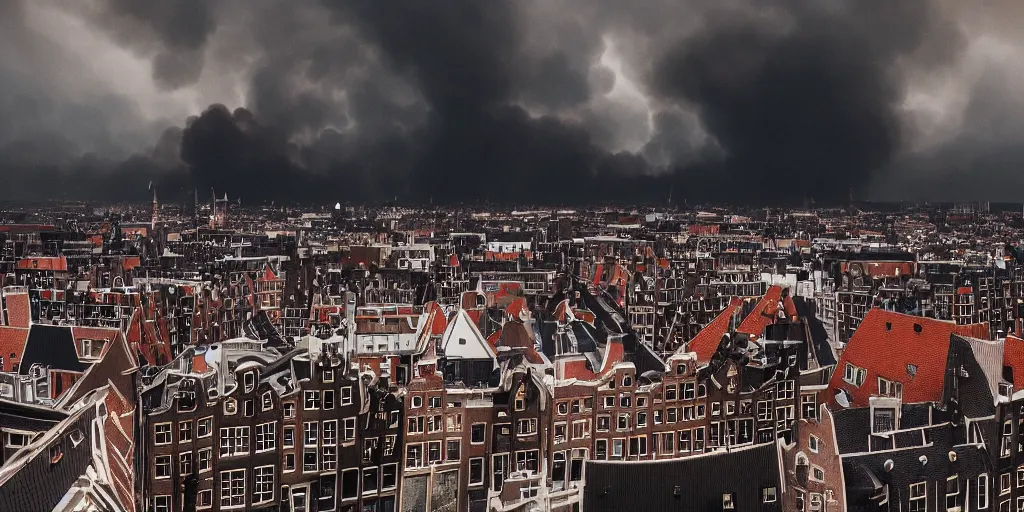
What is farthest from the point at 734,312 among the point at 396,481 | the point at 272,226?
the point at 272,226

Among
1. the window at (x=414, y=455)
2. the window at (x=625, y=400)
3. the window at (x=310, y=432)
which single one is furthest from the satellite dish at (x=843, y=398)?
the window at (x=310, y=432)

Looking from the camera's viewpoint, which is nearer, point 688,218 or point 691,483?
point 691,483

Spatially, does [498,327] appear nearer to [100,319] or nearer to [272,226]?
[100,319]

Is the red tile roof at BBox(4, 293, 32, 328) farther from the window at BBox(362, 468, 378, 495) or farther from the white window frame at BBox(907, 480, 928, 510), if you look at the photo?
the white window frame at BBox(907, 480, 928, 510)

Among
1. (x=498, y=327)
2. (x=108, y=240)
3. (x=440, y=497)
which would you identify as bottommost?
(x=440, y=497)

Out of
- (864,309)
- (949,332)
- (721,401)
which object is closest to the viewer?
(721,401)

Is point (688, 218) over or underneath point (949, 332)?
over

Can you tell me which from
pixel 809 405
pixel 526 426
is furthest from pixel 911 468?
pixel 526 426
